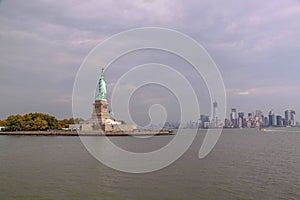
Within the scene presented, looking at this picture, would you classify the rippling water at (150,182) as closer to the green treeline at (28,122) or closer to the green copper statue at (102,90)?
the green copper statue at (102,90)

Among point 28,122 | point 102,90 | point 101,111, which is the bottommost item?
point 28,122

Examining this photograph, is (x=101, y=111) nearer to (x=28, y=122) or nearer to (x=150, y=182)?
(x=28, y=122)

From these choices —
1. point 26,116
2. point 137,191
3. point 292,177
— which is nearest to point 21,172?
point 137,191

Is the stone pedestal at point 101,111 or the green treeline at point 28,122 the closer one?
the stone pedestal at point 101,111

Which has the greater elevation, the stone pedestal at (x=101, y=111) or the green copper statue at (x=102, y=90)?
the green copper statue at (x=102, y=90)

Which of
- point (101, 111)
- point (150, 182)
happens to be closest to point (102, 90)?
point (101, 111)

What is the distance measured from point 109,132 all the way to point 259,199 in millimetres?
50502

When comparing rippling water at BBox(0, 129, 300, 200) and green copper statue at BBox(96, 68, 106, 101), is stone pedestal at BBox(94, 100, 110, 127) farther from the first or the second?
rippling water at BBox(0, 129, 300, 200)

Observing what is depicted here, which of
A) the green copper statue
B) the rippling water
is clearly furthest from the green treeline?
the rippling water

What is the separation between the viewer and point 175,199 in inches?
463

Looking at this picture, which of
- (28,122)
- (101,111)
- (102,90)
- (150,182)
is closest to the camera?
(150,182)

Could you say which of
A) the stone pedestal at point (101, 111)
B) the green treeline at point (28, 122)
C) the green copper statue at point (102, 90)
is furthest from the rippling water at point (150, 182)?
the green treeline at point (28, 122)

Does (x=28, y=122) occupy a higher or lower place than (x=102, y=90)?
lower

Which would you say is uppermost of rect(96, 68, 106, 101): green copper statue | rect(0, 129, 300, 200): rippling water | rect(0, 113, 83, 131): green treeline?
rect(96, 68, 106, 101): green copper statue
